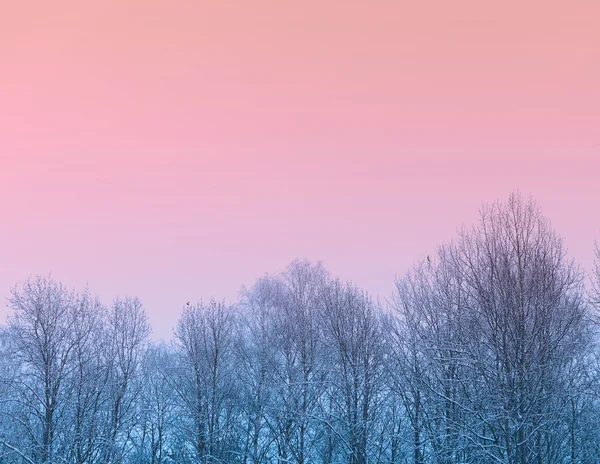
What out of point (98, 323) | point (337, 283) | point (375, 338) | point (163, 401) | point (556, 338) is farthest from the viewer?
point (163, 401)

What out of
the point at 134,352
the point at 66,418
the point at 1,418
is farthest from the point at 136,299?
the point at 66,418

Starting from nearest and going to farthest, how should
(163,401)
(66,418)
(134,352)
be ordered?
(66,418), (134,352), (163,401)

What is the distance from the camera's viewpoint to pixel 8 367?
47438mm

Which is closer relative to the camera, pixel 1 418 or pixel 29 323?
pixel 29 323

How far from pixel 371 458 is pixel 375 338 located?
7309mm

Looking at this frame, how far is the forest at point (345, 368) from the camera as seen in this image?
24641mm

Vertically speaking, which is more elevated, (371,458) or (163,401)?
(163,401)

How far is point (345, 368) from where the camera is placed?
1433 inches

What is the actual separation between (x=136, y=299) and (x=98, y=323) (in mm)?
8588

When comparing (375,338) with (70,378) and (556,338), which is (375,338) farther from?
(70,378)

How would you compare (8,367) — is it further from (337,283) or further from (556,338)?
(556,338)

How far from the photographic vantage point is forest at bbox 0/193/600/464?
2464 centimetres

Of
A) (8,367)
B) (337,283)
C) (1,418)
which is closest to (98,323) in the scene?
(1,418)

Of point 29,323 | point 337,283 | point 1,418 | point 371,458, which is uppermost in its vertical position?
point 337,283
